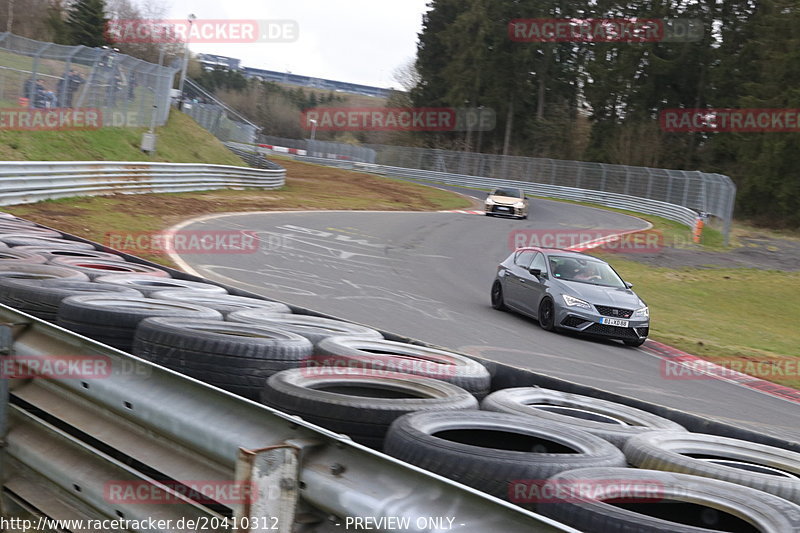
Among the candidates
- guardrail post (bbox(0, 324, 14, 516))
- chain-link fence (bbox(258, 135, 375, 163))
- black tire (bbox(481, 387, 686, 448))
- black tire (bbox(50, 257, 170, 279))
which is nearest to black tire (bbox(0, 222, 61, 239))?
black tire (bbox(50, 257, 170, 279))

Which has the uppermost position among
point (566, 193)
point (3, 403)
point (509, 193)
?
point (566, 193)

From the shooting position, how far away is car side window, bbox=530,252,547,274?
14534 mm

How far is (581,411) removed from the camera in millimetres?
4430

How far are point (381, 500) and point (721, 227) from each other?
37.7 m

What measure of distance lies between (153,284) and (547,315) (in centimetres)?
841

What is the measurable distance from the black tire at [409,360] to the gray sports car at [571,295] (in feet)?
27.8

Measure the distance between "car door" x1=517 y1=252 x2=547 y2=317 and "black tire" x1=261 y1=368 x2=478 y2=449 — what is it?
1017 cm

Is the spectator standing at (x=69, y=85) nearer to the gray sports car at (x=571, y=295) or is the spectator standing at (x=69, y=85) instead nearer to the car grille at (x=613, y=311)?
the gray sports car at (x=571, y=295)

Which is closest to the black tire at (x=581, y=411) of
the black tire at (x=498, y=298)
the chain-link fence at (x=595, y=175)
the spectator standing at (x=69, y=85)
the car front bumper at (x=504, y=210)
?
the black tire at (x=498, y=298)

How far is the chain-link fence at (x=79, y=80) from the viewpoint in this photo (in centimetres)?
2362

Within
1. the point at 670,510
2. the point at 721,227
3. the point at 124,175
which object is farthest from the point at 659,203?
the point at 670,510

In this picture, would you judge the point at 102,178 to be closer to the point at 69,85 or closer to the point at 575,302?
the point at 69,85

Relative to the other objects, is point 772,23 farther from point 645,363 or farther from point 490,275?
point 645,363

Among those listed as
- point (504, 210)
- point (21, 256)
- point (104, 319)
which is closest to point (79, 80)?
point (504, 210)
